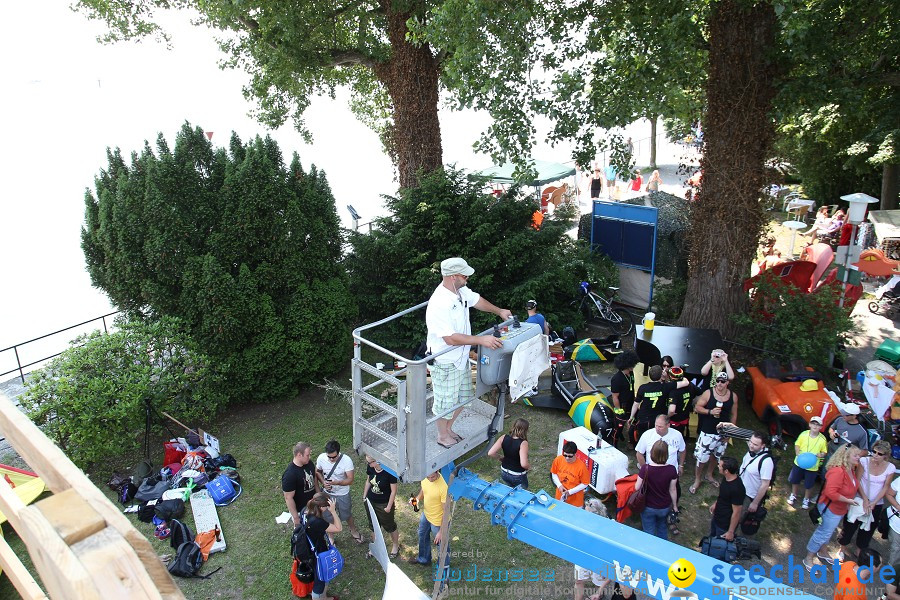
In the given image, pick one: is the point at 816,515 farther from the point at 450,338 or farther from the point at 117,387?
the point at 117,387

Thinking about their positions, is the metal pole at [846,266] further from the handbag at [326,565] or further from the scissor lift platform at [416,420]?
the handbag at [326,565]

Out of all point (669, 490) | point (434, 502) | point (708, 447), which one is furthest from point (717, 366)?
point (434, 502)

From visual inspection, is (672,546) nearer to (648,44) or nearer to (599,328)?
(648,44)

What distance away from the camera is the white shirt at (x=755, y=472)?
788 centimetres

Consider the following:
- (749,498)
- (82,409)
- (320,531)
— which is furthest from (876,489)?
(82,409)

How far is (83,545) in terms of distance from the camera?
1.15m

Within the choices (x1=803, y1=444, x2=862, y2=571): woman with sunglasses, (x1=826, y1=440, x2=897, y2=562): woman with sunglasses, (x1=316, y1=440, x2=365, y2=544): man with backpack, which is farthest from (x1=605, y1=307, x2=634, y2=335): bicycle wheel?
(x1=316, y1=440, x2=365, y2=544): man with backpack

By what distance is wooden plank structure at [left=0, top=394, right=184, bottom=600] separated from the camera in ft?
3.63

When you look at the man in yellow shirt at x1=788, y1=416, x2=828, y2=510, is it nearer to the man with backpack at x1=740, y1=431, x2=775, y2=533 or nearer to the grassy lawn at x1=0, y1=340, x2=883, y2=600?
the grassy lawn at x1=0, y1=340, x2=883, y2=600

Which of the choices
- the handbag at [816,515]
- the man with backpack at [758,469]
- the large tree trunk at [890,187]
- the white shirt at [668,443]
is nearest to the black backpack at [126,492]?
the white shirt at [668,443]

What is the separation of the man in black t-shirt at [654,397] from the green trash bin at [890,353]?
5.70 m

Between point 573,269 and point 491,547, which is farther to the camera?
point 573,269

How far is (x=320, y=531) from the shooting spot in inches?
284

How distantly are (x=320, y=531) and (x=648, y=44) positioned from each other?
9710 millimetres
